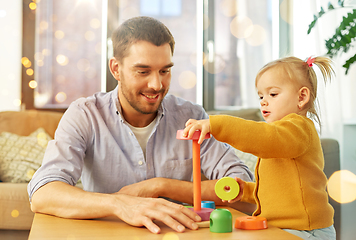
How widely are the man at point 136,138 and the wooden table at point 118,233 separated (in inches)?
9.7

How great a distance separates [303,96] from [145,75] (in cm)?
54

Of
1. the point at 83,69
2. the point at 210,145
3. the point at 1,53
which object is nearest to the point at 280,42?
the point at 83,69

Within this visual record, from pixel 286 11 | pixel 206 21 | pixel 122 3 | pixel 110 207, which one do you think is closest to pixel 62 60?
pixel 122 3

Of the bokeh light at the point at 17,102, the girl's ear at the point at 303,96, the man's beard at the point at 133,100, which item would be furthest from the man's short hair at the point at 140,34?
the bokeh light at the point at 17,102

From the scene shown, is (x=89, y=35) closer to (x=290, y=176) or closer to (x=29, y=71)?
(x=29, y=71)

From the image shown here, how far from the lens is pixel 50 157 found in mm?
1021

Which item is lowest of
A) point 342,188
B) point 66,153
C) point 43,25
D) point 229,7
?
point 342,188

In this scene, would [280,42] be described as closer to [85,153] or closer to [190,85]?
[190,85]

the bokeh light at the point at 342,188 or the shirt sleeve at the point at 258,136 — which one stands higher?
the shirt sleeve at the point at 258,136

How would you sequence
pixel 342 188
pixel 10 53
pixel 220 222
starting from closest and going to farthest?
pixel 220 222, pixel 342 188, pixel 10 53

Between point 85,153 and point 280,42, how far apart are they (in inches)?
94.4

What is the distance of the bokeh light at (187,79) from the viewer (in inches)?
138

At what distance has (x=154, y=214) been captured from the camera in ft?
2.43

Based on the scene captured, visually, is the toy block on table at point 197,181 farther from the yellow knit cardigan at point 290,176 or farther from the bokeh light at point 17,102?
the bokeh light at point 17,102
